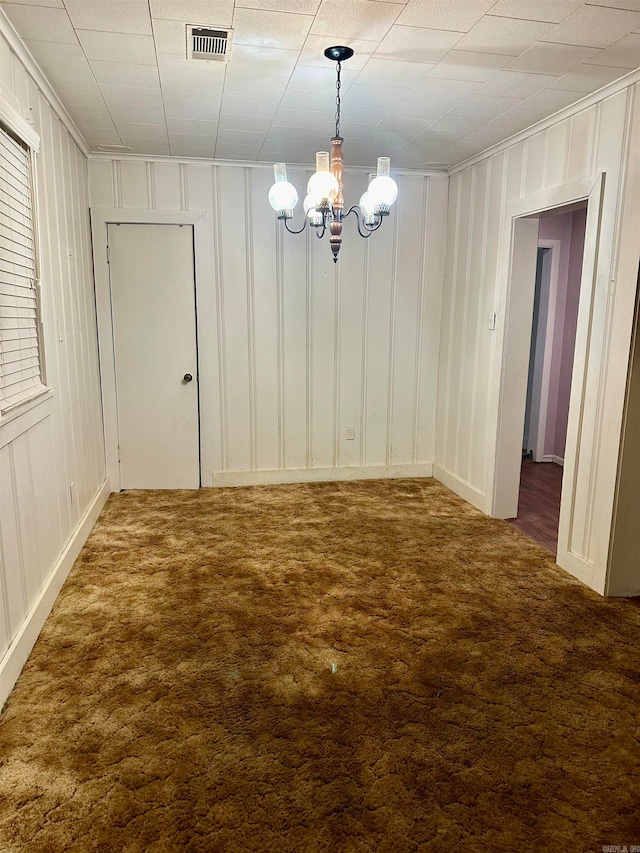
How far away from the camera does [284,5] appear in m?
2.30

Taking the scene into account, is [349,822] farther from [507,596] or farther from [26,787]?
[507,596]

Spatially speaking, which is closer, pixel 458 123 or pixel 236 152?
pixel 458 123

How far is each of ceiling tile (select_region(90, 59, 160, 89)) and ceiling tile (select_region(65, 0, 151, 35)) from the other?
0.37 metres

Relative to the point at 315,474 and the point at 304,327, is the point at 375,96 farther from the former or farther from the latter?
the point at 315,474

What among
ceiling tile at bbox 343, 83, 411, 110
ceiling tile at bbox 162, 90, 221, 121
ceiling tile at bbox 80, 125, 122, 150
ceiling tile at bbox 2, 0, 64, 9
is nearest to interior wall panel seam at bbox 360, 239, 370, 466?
ceiling tile at bbox 343, 83, 411, 110

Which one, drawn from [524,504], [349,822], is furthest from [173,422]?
[349,822]

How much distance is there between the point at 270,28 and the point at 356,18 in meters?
0.36

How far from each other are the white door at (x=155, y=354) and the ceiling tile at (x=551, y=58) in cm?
282

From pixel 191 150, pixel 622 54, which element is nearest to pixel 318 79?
pixel 622 54

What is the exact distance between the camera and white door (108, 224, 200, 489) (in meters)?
4.78

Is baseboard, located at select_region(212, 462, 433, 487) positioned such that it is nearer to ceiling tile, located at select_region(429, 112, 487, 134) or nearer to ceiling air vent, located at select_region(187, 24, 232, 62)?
ceiling tile, located at select_region(429, 112, 487, 134)

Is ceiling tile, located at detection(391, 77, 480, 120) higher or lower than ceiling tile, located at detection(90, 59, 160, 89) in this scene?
higher

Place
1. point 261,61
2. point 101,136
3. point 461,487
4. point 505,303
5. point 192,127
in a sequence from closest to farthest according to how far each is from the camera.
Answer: point 261,61, point 192,127, point 101,136, point 505,303, point 461,487

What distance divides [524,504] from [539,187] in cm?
238
